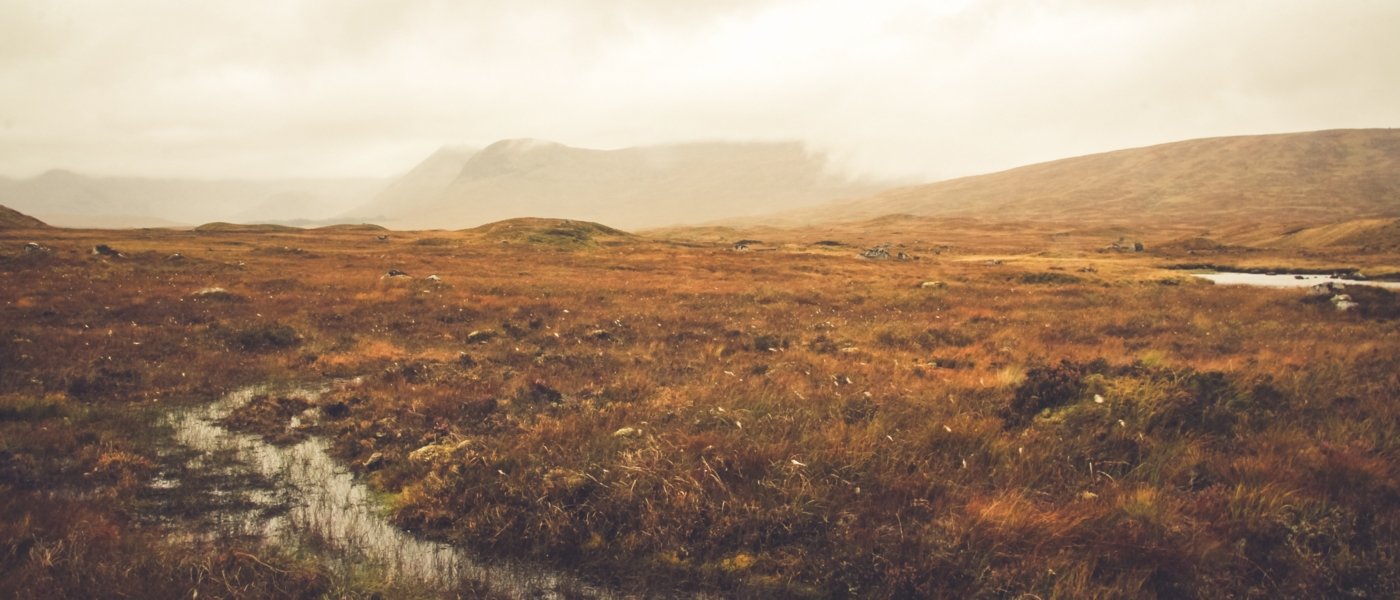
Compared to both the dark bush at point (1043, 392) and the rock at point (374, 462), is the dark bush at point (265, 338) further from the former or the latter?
the dark bush at point (1043, 392)

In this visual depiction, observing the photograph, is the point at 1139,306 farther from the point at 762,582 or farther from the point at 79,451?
the point at 79,451

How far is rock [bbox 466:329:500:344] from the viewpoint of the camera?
18562 mm

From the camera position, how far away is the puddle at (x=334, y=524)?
5984mm

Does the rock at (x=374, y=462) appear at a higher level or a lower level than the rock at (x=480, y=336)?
lower

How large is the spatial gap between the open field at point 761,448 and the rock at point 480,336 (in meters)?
0.13

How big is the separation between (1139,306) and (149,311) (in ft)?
126

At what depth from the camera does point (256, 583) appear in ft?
17.7

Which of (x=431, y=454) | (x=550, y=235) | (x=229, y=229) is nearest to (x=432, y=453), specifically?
(x=431, y=454)

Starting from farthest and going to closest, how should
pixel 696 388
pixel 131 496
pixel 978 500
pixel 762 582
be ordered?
pixel 696 388 → pixel 131 496 → pixel 978 500 → pixel 762 582

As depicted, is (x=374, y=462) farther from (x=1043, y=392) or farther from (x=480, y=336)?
(x=1043, y=392)

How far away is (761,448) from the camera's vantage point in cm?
799

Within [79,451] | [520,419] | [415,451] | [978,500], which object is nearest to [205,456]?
[79,451]

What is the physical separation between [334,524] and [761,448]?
5216 millimetres

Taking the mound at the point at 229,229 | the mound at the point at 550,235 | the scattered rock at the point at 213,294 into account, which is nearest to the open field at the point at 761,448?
the scattered rock at the point at 213,294
